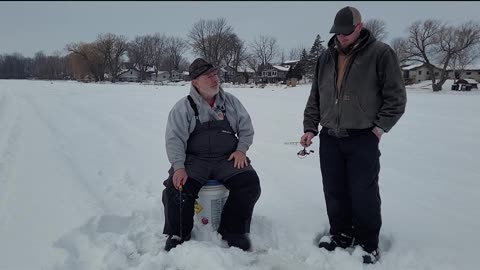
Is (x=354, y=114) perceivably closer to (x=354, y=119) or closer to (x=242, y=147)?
(x=354, y=119)

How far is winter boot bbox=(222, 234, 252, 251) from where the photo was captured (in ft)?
10.3

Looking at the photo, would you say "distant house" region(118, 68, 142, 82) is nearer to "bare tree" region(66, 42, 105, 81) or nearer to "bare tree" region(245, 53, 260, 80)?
"bare tree" region(66, 42, 105, 81)

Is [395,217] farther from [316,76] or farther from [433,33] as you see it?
[433,33]

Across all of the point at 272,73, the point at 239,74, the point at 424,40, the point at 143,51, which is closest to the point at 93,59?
the point at 143,51

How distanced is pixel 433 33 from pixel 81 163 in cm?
5084

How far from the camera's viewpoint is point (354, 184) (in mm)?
2852

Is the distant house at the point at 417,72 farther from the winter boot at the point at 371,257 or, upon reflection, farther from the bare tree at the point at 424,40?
the winter boot at the point at 371,257

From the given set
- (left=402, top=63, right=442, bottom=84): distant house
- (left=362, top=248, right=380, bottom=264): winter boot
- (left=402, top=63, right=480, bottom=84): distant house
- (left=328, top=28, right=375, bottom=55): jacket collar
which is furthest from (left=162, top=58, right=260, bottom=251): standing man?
(left=402, top=63, right=442, bottom=84): distant house

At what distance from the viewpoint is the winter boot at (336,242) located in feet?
10.1

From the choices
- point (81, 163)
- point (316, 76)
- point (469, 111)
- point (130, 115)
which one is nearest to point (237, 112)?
point (316, 76)

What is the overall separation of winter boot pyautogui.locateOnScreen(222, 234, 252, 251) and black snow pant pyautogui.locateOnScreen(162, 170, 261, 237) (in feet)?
0.14

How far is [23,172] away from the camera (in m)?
4.94

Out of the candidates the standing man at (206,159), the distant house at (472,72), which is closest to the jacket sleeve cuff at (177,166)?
the standing man at (206,159)

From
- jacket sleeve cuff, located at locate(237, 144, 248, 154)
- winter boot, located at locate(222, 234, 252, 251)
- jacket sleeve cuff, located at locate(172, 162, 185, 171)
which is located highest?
jacket sleeve cuff, located at locate(237, 144, 248, 154)
